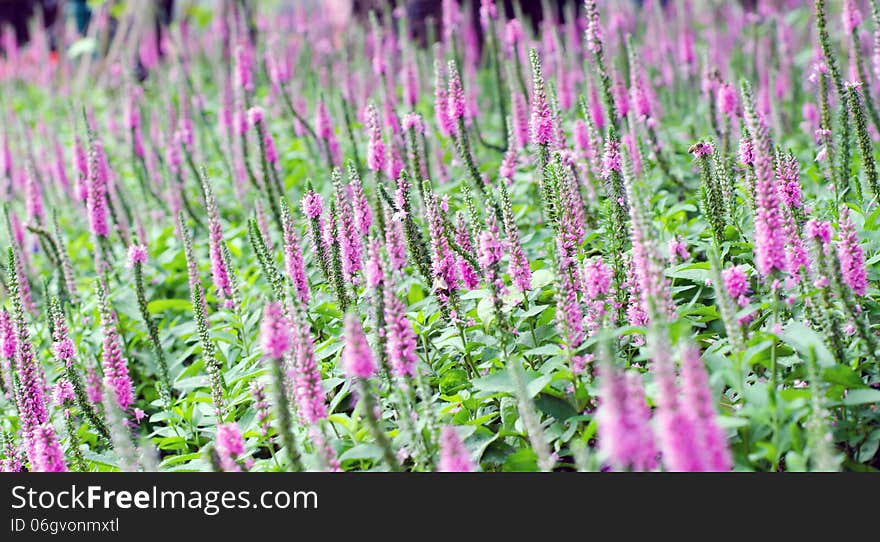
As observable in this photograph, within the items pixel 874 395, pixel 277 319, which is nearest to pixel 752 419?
pixel 874 395

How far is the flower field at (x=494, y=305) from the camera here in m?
2.50

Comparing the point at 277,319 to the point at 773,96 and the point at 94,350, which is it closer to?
the point at 94,350

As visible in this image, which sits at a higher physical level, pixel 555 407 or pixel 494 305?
pixel 494 305

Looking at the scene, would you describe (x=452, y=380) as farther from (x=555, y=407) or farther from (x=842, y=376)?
(x=842, y=376)

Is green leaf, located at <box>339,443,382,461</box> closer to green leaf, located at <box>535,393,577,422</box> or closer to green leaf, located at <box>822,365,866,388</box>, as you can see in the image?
green leaf, located at <box>535,393,577,422</box>

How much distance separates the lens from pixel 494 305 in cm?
304

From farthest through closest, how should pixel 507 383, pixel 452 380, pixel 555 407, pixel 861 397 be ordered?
pixel 452 380 < pixel 555 407 < pixel 507 383 < pixel 861 397

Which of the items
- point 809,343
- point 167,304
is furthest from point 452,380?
point 167,304

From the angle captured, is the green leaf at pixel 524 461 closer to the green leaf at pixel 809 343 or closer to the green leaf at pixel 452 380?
the green leaf at pixel 452 380

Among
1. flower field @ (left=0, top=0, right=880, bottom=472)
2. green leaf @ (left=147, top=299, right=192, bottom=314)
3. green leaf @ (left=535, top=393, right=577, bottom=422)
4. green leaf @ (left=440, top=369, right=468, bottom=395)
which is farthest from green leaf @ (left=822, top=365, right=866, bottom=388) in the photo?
green leaf @ (left=147, top=299, right=192, bottom=314)

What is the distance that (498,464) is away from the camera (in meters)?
2.97

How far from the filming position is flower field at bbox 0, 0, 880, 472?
2.50 m

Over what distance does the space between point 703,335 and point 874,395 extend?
0.81m

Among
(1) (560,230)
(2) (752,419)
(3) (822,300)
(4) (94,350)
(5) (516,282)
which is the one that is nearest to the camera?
(2) (752,419)
